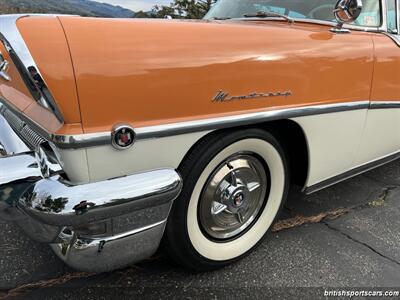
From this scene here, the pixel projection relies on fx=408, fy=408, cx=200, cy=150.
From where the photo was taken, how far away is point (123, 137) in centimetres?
156

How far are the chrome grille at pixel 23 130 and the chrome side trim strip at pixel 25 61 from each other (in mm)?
235

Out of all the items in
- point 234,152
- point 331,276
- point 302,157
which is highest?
point 234,152

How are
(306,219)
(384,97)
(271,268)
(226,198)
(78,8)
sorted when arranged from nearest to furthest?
(226,198), (271,268), (384,97), (306,219), (78,8)

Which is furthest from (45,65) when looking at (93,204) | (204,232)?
(204,232)

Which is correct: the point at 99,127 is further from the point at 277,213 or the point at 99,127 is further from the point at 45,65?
the point at 277,213

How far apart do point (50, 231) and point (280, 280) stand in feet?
3.99

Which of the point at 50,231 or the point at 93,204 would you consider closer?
the point at 93,204

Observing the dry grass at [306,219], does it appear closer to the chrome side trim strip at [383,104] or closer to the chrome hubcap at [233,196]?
the chrome hubcap at [233,196]

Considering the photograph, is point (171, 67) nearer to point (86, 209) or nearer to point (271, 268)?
point (86, 209)

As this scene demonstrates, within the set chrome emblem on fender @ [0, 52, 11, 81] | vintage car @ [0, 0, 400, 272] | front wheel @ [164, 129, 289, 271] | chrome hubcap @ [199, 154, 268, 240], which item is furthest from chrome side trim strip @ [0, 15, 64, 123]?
chrome hubcap @ [199, 154, 268, 240]

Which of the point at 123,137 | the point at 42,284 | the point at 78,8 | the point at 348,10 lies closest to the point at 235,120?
the point at 123,137

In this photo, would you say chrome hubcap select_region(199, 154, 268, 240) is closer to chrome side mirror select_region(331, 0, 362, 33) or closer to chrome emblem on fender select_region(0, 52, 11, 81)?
chrome side mirror select_region(331, 0, 362, 33)

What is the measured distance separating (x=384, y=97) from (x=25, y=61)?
214 cm

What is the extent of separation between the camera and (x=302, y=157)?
2.34 meters
